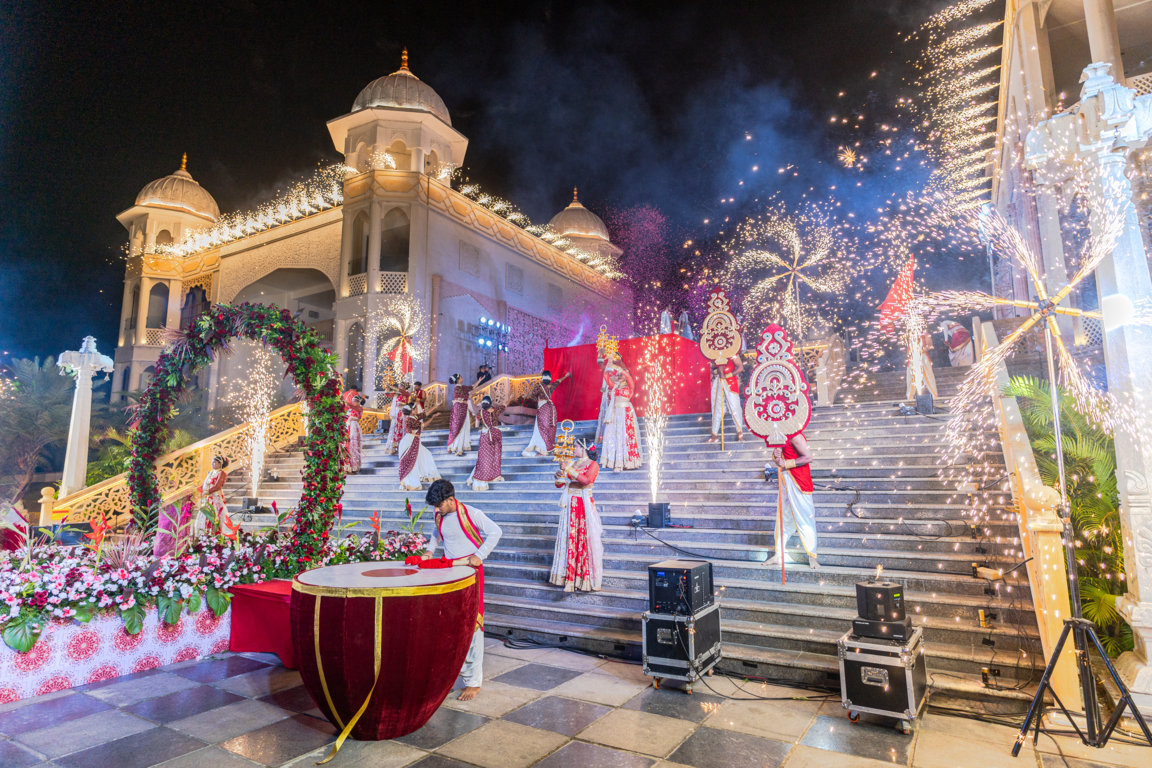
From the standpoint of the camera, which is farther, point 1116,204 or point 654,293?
point 654,293

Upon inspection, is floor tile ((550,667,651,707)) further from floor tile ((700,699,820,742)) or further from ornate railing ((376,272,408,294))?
ornate railing ((376,272,408,294))

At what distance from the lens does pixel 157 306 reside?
88.6ft

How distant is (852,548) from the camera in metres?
6.87

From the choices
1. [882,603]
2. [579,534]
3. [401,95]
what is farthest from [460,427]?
[401,95]

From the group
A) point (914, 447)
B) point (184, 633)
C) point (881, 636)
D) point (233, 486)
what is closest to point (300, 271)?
point (233, 486)

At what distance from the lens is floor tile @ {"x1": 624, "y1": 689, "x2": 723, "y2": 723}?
4.47 m

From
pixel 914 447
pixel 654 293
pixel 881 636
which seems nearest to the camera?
pixel 881 636

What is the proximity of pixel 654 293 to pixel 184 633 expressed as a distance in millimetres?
29456

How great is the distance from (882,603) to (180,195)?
3228cm

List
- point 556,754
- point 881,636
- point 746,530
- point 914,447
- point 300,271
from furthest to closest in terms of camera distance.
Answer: point 300,271
point 914,447
point 746,530
point 881,636
point 556,754

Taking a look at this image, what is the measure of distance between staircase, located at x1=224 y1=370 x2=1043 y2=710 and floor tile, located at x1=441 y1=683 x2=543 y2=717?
51.4 inches

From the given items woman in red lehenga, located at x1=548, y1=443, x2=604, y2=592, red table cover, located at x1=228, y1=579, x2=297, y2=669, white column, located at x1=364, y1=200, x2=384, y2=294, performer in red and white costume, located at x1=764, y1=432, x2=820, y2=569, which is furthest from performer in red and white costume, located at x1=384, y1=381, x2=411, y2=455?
performer in red and white costume, located at x1=764, y1=432, x2=820, y2=569

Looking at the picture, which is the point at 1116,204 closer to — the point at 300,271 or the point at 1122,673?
the point at 1122,673

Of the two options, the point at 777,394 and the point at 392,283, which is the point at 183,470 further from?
the point at 777,394
